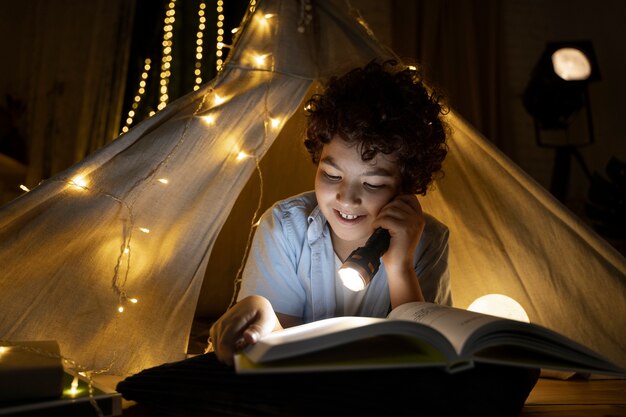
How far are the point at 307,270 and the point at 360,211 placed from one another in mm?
215

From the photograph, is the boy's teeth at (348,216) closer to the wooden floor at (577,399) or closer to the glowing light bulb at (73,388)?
the wooden floor at (577,399)

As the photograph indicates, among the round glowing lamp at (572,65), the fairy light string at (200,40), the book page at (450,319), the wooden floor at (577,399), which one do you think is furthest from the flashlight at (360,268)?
the round glowing lamp at (572,65)

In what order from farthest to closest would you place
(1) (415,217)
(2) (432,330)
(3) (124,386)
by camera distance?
1. (1) (415,217)
2. (3) (124,386)
3. (2) (432,330)

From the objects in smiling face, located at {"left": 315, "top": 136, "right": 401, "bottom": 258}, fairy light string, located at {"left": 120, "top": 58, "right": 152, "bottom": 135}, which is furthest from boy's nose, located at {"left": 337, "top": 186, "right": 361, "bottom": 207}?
fairy light string, located at {"left": 120, "top": 58, "right": 152, "bottom": 135}

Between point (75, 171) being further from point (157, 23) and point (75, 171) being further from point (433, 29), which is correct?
point (433, 29)

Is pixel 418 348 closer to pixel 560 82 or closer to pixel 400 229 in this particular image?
pixel 400 229

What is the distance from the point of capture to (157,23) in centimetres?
275

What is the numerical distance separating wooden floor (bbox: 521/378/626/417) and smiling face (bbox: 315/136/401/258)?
47 centimetres

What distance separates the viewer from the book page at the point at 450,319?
0.93 meters

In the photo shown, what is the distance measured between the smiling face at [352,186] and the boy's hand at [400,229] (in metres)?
0.03

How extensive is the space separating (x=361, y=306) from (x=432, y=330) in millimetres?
602

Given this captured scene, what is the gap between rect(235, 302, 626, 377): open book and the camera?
0.90 metres

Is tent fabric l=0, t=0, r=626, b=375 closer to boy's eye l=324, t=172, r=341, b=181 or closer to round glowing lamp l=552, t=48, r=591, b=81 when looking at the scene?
boy's eye l=324, t=172, r=341, b=181

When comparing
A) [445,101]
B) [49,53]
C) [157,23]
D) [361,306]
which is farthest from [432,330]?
[49,53]
